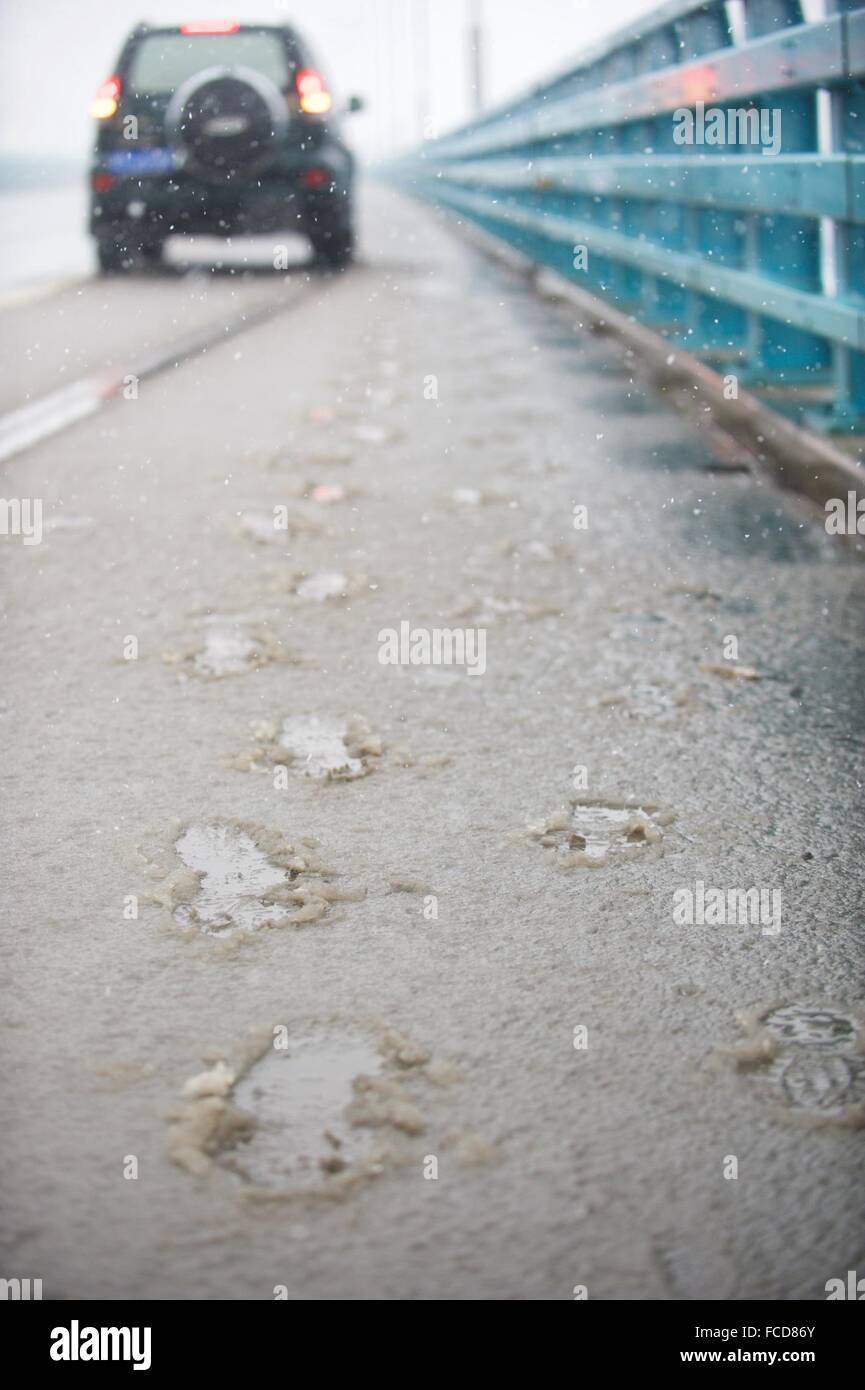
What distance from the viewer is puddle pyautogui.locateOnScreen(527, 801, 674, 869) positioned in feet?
8.93

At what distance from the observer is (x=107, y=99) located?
13258 mm

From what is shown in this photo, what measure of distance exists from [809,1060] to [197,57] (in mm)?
13074

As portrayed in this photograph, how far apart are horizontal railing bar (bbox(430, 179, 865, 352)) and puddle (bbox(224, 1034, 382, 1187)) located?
10.9 feet

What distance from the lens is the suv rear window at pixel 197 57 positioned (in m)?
13.4

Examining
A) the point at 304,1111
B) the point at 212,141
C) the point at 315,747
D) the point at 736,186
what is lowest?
the point at 304,1111

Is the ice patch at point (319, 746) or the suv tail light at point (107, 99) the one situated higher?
the suv tail light at point (107, 99)

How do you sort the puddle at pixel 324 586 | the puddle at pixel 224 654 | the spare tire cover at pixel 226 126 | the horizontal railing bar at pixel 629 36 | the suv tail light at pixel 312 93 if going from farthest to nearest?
the suv tail light at pixel 312 93
the spare tire cover at pixel 226 126
the horizontal railing bar at pixel 629 36
the puddle at pixel 324 586
the puddle at pixel 224 654

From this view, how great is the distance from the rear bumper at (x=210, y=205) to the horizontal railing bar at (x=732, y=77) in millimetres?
2377
